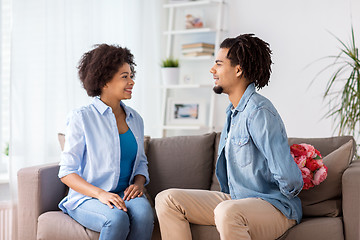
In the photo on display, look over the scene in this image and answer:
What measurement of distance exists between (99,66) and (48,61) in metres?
0.86

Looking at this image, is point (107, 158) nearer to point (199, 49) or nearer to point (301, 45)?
point (199, 49)

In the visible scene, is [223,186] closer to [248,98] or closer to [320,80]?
[248,98]

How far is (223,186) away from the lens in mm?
2389

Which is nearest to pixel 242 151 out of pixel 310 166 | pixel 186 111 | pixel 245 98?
pixel 245 98

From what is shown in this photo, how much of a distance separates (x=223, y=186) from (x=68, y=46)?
63.0 inches

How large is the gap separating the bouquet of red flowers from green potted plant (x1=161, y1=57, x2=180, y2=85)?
184 centimetres

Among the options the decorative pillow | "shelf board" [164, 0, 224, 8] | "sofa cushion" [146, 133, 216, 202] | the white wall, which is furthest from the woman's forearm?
"shelf board" [164, 0, 224, 8]

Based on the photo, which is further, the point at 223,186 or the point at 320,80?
the point at 320,80

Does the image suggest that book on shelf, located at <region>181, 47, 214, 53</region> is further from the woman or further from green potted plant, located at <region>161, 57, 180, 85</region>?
the woman

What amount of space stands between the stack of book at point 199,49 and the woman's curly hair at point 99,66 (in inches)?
55.4

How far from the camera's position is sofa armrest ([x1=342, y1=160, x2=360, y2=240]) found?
2.22 meters

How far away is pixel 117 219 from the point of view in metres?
2.19

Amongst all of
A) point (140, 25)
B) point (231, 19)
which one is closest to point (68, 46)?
point (140, 25)

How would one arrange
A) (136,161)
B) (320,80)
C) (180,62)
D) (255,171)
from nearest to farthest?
1. (255,171)
2. (136,161)
3. (320,80)
4. (180,62)
